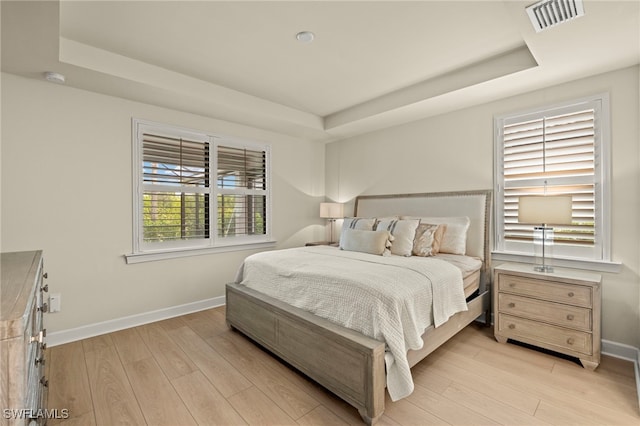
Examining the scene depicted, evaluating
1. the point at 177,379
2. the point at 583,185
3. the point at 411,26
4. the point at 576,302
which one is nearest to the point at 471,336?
the point at 576,302

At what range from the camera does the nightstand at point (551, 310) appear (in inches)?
90.4

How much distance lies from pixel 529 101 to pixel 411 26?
161 centimetres

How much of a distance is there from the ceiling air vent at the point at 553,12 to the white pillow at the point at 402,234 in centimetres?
187

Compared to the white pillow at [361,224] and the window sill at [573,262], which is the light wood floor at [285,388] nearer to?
the window sill at [573,262]

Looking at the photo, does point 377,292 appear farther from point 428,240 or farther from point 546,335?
point 546,335

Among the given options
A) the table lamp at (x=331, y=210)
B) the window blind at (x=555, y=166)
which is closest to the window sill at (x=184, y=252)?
the table lamp at (x=331, y=210)

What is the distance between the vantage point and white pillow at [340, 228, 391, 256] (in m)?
3.05

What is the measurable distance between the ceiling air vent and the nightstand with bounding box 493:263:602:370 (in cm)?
184

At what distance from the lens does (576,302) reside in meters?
2.35

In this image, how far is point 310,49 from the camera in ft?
8.46

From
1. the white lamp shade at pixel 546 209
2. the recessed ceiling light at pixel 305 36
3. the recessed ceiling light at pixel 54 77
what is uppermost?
the recessed ceiling light at pixel 305 36

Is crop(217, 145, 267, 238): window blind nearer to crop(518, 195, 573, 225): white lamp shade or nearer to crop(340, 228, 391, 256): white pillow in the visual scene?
crop(340, 228, 391, 256): white pillow

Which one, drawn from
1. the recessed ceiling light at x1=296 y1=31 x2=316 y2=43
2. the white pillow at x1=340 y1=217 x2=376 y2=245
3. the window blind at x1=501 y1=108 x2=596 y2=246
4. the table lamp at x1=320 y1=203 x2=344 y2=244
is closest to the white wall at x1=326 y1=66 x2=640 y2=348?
the window blind at x1=501 y1=108 x2=596 y2=246

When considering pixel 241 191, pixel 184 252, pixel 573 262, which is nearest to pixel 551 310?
pixel 573 262
